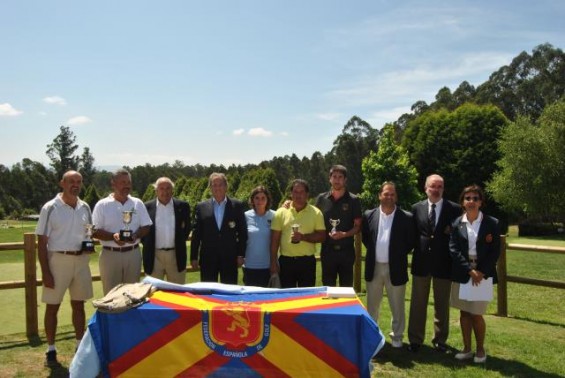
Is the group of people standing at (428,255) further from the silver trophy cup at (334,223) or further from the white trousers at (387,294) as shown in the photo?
the silver trophy cup at (334,223)

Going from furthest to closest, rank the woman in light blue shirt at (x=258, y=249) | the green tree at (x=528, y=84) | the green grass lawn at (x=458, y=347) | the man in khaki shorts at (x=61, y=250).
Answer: the green tree at (x=528, y=84) < the woman in light blue shirt at (x=258, y=249) < the man in khaki shorts at (x=61, y=250) < the green grass lawn at (x=458, y=347)

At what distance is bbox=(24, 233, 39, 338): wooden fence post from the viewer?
21.8 feet

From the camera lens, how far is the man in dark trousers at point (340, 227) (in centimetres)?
600

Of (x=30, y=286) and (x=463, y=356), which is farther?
(x=30, y=286)

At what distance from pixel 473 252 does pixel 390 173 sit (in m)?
30.7

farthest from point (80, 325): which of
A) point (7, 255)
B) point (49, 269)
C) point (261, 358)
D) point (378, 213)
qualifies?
point (7, 255)

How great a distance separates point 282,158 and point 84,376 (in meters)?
73.2

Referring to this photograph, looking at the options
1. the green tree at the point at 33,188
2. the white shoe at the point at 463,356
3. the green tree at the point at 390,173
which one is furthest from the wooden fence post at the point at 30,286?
the green tree at the point at 33,188

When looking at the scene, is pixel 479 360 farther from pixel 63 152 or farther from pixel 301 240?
pixel 63 152

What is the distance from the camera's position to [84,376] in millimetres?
3691

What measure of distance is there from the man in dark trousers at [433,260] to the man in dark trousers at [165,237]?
293 cm

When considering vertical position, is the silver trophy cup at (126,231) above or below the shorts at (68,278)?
above

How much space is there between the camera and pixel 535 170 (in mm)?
31344

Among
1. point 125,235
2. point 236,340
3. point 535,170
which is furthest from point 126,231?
point 535,170
